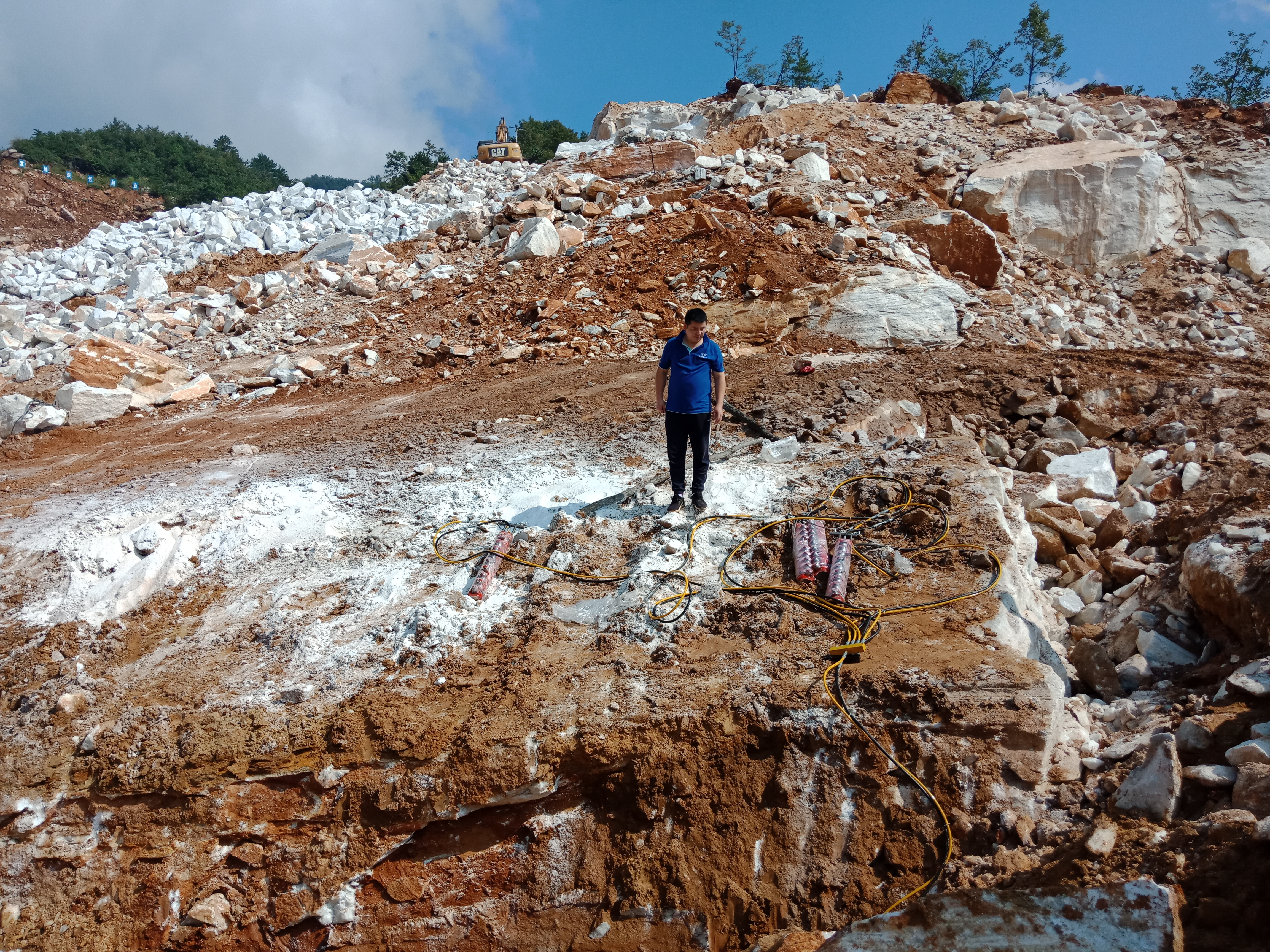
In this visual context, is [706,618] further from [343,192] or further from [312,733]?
[343,192]

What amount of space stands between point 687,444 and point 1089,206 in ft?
33.4

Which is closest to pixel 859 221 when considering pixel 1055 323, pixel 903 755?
pixel 1055 323

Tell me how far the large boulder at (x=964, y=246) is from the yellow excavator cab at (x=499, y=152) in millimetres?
13720

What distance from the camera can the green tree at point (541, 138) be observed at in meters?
30.5

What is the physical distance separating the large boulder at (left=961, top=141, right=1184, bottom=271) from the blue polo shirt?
9.21 metres

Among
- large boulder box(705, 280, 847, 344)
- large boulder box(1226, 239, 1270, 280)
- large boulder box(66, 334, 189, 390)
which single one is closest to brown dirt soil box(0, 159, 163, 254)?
large boulder box(66, 334, 189, 390)

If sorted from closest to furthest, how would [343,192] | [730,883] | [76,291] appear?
[730,883] < [76,291] < [343,192]

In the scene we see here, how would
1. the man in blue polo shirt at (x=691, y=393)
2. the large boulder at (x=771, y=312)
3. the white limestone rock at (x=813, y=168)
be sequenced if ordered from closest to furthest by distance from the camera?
the man in blue polo shirt at (x=691, y=393) < the large boulder at (x=771, y=312) < the white limestone rock at (x=813, y=168)

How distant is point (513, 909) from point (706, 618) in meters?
1.78

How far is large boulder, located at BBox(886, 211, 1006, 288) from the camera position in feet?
33.4

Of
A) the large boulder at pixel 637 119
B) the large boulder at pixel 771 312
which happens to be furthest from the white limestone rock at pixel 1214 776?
the large boulder at pixel 637 119

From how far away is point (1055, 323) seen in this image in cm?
918

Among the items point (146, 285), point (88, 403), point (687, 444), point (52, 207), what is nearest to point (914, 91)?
point (687, 444)

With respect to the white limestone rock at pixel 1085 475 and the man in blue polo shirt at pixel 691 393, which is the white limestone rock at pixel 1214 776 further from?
the white limestone rock at pixel 1085 475
